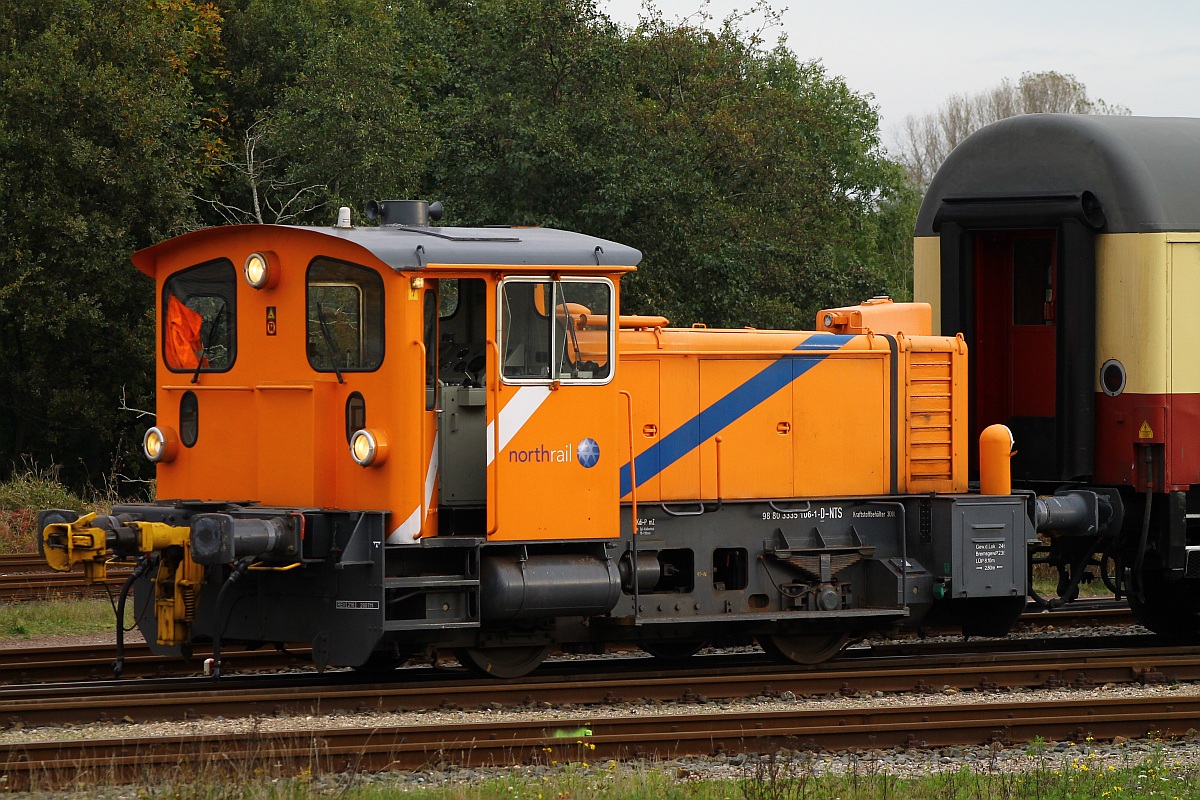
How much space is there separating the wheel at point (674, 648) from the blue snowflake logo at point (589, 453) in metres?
2.05

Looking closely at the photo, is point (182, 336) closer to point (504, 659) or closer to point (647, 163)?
point (504, 659)

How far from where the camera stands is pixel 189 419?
1014cm

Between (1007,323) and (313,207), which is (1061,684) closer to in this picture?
(1007,323)

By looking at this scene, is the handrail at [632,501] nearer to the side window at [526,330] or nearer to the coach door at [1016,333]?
the side window at [526,330]

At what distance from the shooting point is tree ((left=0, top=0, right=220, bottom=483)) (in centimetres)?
2305

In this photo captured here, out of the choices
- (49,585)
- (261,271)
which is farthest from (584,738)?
(49,585)

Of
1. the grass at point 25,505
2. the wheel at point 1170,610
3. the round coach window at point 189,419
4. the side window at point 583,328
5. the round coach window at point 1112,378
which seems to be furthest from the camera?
the grass at point 25,505

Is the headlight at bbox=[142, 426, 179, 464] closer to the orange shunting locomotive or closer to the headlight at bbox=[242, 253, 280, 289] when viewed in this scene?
the orange shunting locomotive

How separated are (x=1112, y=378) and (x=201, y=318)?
7173 mm

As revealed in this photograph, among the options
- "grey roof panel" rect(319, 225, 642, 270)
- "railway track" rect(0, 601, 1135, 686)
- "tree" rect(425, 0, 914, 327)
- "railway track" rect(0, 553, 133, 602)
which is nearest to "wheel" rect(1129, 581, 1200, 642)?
"grey roof panel" rect(319, 225, 642, 270)

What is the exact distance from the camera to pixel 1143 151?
1152cm

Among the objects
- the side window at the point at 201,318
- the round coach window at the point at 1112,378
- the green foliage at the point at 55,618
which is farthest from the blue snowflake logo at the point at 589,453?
the green foliage at the point at 55,618

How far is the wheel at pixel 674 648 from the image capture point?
1090cm

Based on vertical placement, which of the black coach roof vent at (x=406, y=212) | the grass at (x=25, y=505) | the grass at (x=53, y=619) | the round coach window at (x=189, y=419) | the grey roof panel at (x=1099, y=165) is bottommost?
the grass at (x=53, y=619)
